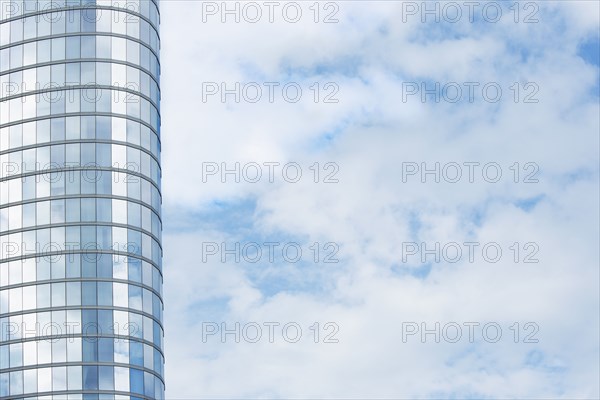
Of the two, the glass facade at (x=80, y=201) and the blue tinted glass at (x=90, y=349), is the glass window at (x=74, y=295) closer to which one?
the glass facade at (x=80, y=201)

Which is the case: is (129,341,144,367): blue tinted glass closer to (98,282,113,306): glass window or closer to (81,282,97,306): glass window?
(98,282,113,306): glass window

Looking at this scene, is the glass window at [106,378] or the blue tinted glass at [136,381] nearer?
the glass window at [106,378]

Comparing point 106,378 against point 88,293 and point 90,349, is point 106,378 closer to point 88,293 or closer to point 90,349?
point 90,349

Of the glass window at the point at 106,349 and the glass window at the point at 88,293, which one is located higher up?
the glass window at the point at 88,293

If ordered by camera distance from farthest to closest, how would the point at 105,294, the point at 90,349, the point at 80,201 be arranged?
the point at 80,201 → the point at 105,294 → the point at 90,349

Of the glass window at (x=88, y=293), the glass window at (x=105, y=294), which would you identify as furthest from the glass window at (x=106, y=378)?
the glass window at (x=88, y=293)

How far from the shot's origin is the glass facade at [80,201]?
134 meters

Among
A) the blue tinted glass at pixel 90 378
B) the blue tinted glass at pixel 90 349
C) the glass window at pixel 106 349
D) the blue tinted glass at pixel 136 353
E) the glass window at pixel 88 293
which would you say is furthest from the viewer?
the blue tinted glass at pixel 136 353

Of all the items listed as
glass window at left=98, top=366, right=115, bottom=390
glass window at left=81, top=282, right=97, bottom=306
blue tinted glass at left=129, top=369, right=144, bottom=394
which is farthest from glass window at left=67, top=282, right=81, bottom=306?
blue tinted glass at left=129, top=369, right=144, bottom=394

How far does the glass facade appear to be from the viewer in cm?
13412

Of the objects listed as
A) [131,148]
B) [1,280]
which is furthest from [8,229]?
[131,148]

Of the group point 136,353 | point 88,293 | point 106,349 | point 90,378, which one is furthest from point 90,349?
point 88,293

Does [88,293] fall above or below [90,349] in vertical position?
above

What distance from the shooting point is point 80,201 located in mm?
138250
